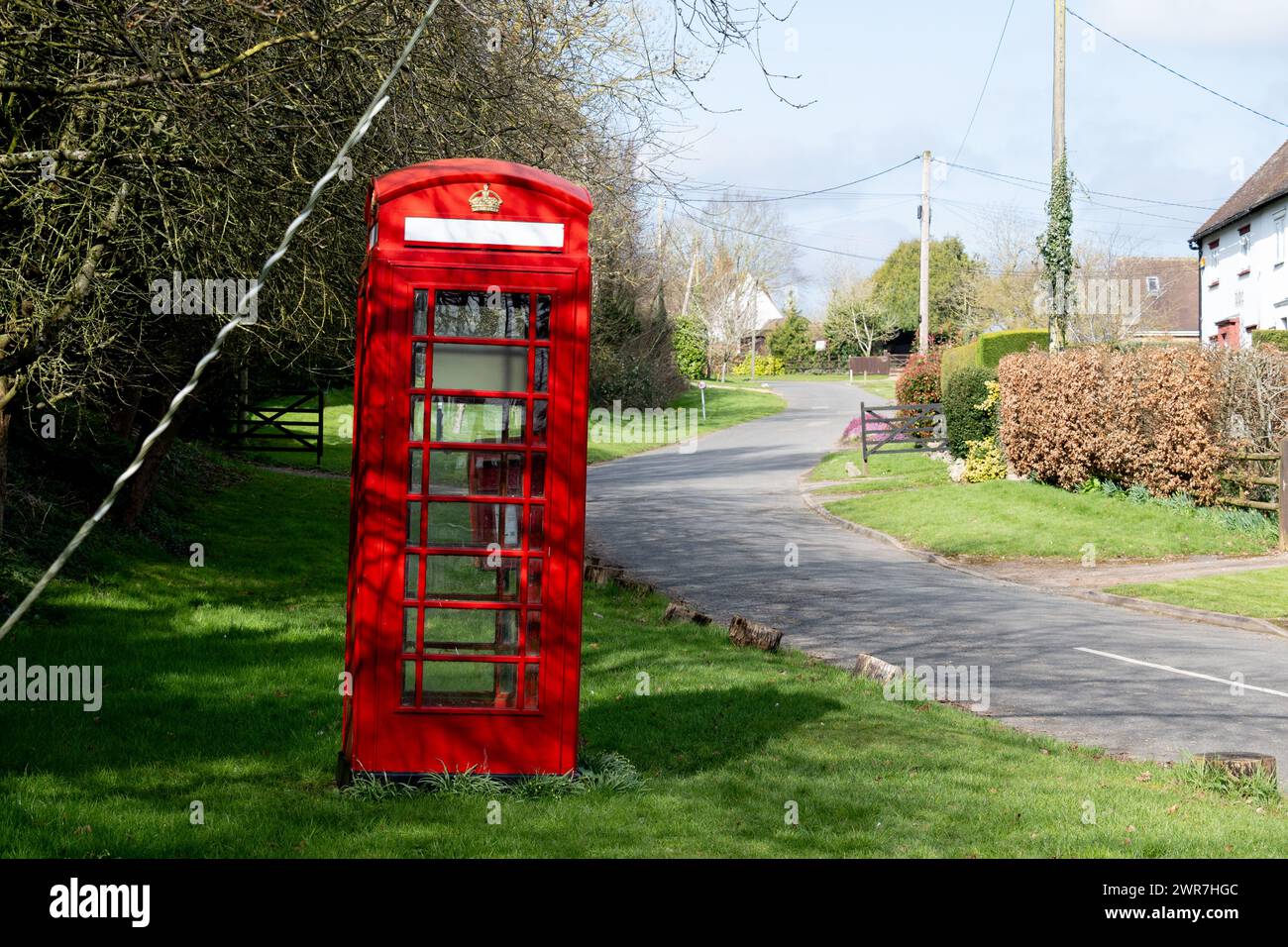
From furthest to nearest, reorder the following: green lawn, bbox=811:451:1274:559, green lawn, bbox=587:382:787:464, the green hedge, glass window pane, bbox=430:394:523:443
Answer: green lawn, bbox=587:382:787:464 < the green hedge < green lawn, bbox=811:451:1274:559 < glass window pane, bbox=430:394:523:443

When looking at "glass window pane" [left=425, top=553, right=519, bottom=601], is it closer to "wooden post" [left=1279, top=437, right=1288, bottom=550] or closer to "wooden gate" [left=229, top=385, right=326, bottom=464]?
"wooden post" [left=1279, top=437, right=1288, bottom=550]

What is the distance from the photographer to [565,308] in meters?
6.15

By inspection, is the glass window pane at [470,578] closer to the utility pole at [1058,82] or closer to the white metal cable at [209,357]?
the white metal cable at [209,357]

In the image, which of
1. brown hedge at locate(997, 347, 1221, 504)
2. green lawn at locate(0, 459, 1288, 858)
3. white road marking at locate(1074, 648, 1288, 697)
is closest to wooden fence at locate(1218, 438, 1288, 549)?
brown hedge at locate(997, 347, 1221, 504)

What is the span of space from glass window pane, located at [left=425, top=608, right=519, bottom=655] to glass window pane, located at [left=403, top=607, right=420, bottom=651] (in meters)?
0.06

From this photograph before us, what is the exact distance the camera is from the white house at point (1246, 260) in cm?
3628

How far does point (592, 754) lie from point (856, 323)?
284 ft

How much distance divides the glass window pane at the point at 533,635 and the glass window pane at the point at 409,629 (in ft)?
1.82

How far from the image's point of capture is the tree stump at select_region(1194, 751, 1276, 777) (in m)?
7.16

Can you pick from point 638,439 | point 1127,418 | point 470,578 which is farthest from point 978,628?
point 638,439

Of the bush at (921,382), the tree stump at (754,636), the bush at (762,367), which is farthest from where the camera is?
the bush at (762,367)

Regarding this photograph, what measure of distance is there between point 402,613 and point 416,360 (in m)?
1.24

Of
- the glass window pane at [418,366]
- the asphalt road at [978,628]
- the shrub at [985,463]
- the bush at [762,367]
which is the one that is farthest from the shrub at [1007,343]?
the bush at [762,367]
